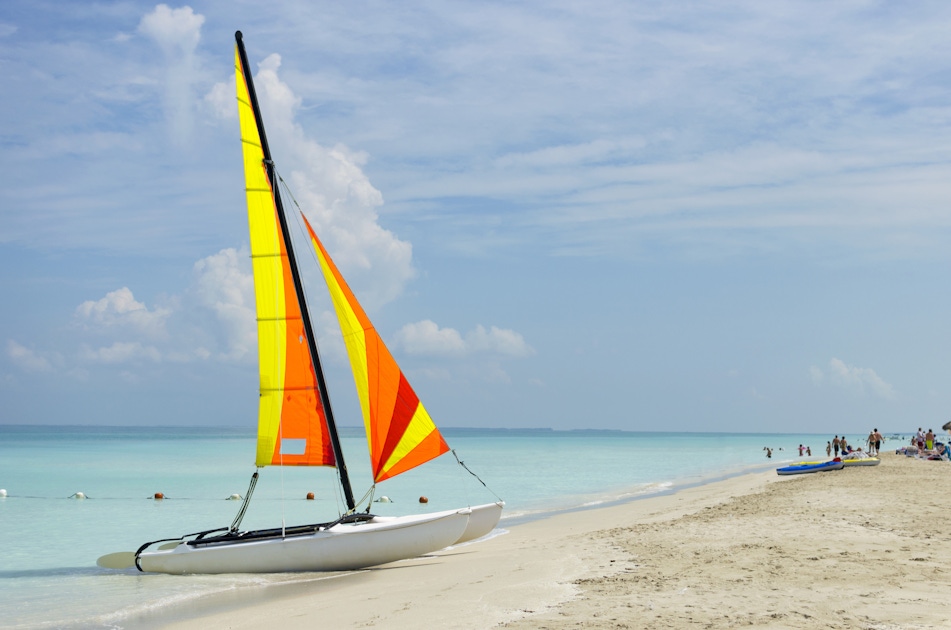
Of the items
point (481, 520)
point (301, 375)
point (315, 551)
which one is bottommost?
point (315, 551)

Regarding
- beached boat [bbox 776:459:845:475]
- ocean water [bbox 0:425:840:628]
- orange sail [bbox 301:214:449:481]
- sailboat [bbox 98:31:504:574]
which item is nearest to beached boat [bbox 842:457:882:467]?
beached boat [bbox 776:459:845:475]

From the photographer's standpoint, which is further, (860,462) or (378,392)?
(860,462)

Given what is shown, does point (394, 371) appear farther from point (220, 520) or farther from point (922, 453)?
point (922, 453)

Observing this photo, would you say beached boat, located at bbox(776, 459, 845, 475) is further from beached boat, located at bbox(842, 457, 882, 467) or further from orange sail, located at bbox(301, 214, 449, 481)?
orange sail, located at bbox(301, 214, 449, 481)

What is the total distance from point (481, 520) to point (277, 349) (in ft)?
15.9

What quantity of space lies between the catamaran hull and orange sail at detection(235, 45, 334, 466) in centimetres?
162

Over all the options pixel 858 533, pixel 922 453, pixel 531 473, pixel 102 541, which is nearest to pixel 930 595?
pixel 858 533

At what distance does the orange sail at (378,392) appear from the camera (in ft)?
49.9

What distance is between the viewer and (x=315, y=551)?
13.9m

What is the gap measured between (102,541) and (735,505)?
15.2 metres

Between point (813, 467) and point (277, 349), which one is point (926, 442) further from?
point (277, 349)

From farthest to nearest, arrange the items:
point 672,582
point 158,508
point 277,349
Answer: point 158,508 < point 277,349 < point 672,582

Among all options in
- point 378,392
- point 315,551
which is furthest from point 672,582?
point 378,392

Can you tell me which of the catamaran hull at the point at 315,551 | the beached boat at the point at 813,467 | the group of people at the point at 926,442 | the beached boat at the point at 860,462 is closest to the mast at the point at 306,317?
the catamaran hull at the point at 315,551
